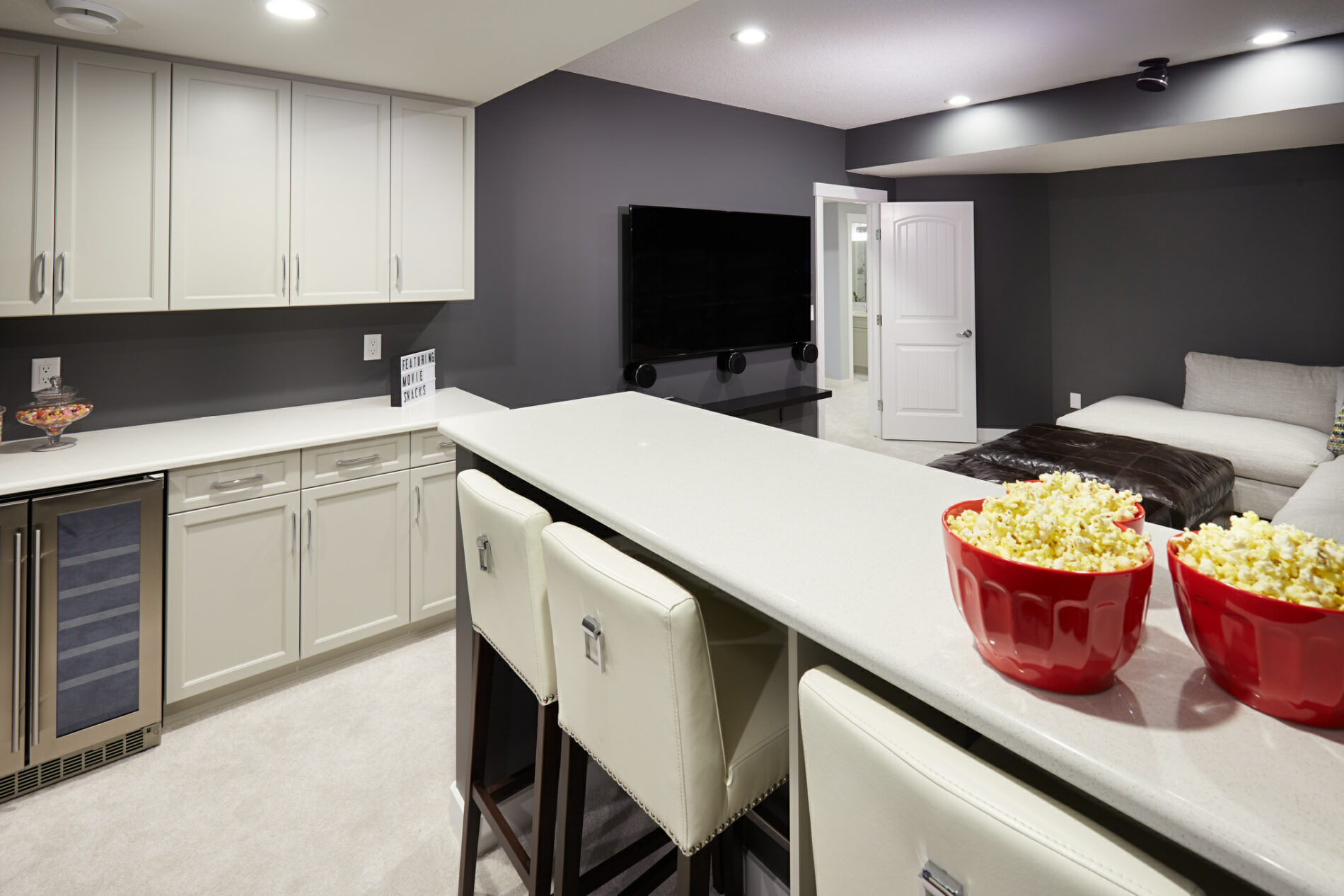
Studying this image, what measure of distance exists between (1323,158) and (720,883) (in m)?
5.61

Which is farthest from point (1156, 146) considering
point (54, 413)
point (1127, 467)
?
point (54, 413)

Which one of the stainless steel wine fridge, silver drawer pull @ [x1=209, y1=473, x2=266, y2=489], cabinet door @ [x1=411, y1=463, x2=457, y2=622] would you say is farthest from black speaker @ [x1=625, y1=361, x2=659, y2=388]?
the stainless steel wine fridge

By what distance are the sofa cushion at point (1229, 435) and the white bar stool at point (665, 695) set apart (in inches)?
166

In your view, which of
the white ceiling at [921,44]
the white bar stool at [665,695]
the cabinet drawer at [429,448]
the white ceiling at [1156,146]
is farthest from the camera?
the white ceiling at [1156,146]

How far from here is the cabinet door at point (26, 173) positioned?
2137 millimetres

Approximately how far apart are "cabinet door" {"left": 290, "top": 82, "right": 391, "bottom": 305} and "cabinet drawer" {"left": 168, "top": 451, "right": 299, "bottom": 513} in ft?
2.22

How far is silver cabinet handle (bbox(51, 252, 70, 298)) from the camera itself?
2240 millimetres

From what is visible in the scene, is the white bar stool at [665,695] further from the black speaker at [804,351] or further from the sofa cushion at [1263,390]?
the sofa cushion at [1263,390]

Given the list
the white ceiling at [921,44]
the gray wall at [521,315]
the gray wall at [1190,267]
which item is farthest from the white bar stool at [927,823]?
the gray wall at [1190,267]

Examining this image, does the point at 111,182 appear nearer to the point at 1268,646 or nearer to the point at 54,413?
the point at 54,413

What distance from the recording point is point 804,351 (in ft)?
17.0

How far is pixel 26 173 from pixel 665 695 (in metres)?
2.56

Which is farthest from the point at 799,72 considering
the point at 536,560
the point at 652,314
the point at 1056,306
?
the point at 536,560

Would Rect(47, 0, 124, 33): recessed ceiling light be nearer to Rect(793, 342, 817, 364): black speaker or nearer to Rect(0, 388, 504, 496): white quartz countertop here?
Rect(0, 388, 504, 496): white quartz countertop
